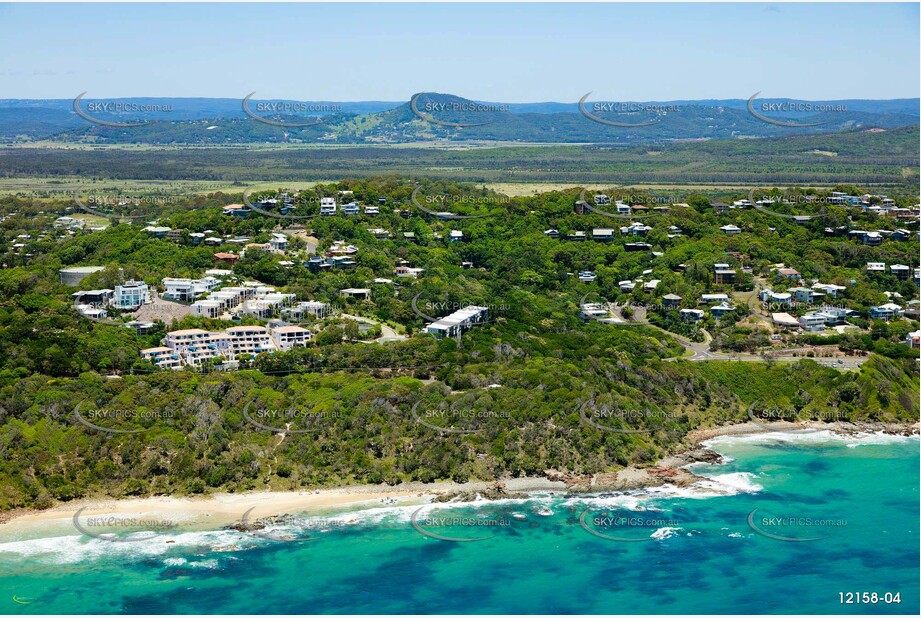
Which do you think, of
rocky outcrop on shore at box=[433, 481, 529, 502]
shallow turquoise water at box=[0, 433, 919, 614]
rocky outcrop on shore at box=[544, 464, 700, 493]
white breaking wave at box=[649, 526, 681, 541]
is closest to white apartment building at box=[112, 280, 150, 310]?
shallow turquoise water at box=[0, 433, 919, 614]

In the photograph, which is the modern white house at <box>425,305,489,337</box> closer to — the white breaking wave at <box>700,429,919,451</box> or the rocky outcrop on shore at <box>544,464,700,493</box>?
the rocky outcrop on shore at <box>544,464,700,493</box>

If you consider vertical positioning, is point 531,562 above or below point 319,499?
below

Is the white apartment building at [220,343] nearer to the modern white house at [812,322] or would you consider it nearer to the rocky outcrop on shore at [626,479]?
the rocky outcrop on shore at [626,479]

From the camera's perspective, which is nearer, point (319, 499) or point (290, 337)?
point (319, 499)

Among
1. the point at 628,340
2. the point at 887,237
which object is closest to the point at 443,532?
the point at 628,340

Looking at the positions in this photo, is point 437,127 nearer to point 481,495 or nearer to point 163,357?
point 163,357

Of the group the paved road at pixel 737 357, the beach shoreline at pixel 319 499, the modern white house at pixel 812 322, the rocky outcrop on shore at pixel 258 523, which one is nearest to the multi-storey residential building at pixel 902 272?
the modern white house at pixel 812 322

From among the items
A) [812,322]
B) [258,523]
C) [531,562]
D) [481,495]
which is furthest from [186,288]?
[812,322]
